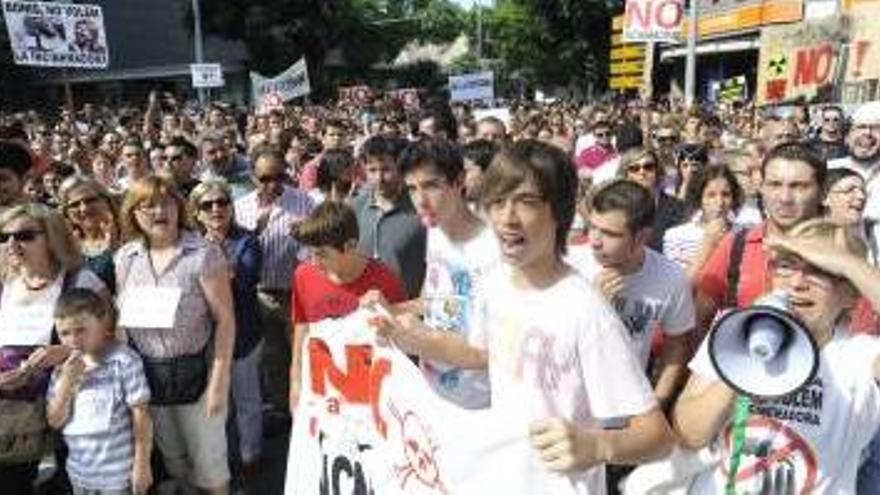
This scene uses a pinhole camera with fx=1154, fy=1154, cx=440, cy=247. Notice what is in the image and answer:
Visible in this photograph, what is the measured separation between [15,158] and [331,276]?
2.52m

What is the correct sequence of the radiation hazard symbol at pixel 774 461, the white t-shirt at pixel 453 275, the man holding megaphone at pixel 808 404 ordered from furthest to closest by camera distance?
the white t-shirt at pixel 453 275 < the radiation hazard symbol at pixel 774 461 < the man holding megaphone at pixel 808 404

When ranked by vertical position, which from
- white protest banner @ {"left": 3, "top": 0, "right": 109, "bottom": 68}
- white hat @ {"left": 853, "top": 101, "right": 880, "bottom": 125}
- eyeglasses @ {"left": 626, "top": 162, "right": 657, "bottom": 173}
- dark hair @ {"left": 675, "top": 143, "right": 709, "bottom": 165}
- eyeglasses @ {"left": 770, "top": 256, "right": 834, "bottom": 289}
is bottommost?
dark hair @ {"left": 675, "top": 143, "right": 709, "bottom": 165}

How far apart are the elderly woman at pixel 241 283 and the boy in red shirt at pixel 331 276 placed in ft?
4.55

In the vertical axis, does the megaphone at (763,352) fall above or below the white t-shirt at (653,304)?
above

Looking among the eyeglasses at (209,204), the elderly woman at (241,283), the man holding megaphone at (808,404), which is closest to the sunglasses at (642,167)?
the elderly woman at (241,283)

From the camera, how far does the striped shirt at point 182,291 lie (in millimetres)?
4949

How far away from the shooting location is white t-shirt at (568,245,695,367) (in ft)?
12.9

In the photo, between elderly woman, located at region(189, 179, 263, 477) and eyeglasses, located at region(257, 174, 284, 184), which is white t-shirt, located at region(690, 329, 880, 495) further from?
eyeglasses, located at region(257, 174, 284, 184)

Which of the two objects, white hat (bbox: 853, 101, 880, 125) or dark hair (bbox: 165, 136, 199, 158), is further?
dark hair (bbox: 165, 136, 199, 158)

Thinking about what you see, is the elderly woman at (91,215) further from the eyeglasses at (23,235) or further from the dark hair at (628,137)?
the dark hair at (628,137)

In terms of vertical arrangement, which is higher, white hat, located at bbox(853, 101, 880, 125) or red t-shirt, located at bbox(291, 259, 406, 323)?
white hat, located at bbox(853, 101, 880, 125)

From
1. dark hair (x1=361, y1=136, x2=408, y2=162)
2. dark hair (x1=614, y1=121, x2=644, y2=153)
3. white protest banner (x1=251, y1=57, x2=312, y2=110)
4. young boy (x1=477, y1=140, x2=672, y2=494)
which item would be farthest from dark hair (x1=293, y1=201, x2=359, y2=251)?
white protest banner (x1=251, y1=57, x2=312, y2=110)

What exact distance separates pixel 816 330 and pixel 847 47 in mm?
15716

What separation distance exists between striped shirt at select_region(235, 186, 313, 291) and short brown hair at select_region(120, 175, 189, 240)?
1862mm
